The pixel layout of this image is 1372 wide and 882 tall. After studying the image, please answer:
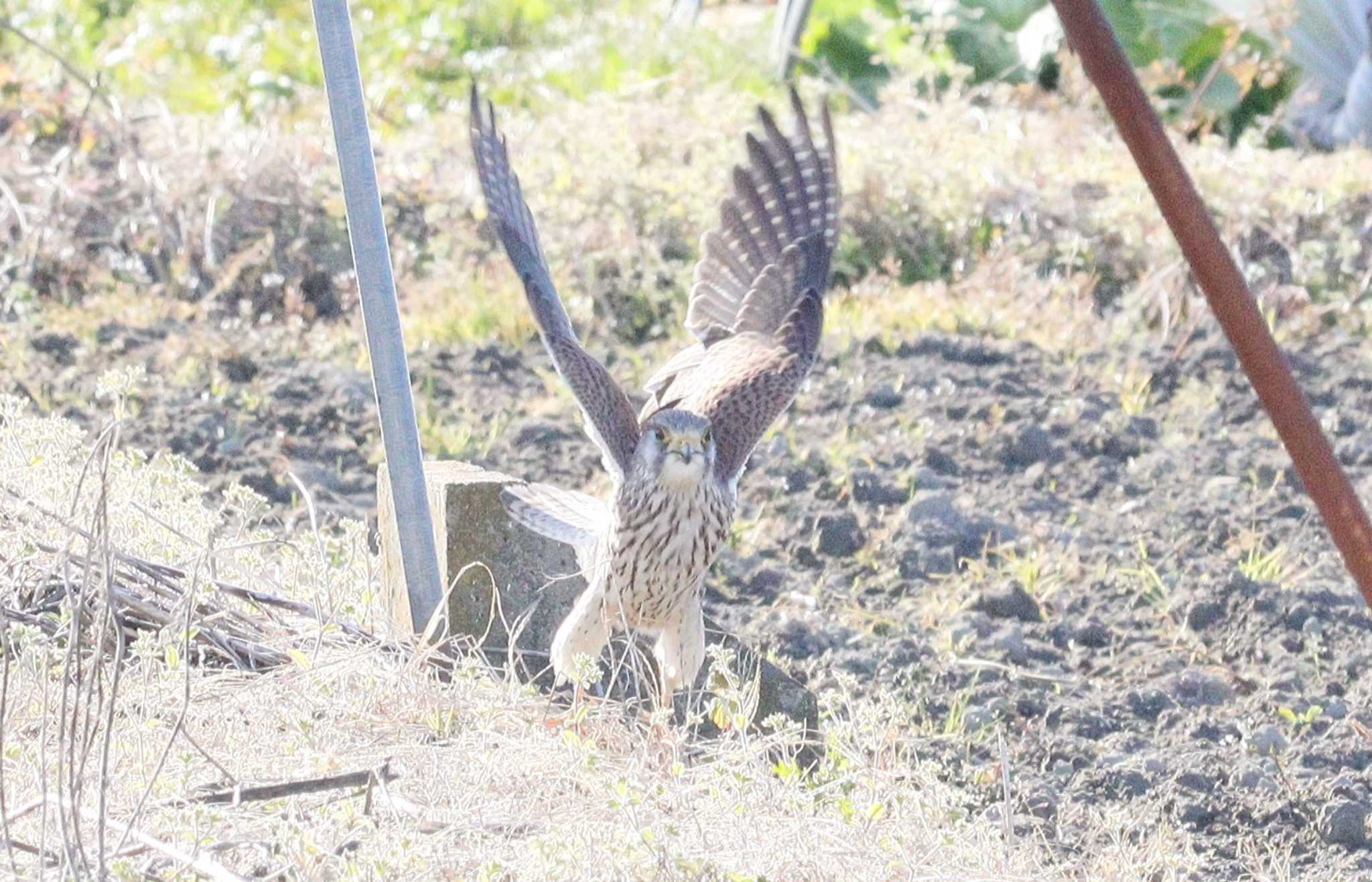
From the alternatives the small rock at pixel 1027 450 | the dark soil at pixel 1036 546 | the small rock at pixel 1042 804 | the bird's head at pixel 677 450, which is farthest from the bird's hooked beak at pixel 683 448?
the small rock at pixel 1027 450

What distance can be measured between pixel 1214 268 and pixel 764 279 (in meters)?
3.63

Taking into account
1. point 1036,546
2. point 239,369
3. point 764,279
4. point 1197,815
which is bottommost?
point 1197,815

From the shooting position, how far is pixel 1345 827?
3781 mm

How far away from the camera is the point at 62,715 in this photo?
7.61ft

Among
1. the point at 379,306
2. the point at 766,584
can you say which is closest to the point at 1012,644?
the point at 766,584

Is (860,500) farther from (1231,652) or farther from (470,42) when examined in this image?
(470,42)

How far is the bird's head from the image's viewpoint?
3.93 metres

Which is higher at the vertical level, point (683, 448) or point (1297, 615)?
point (683, 448)

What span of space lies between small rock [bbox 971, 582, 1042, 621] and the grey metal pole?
152 cm

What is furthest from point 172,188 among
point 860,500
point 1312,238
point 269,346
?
point 1312,238

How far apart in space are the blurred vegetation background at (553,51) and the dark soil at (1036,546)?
295cm

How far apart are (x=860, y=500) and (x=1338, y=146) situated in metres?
4.11

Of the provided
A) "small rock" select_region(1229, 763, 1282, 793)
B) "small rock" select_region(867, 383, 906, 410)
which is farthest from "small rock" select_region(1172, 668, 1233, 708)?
"small rock" select_region(867, 383, 906, 410)

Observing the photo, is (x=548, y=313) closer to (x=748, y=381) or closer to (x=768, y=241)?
(x=748, y=381)
